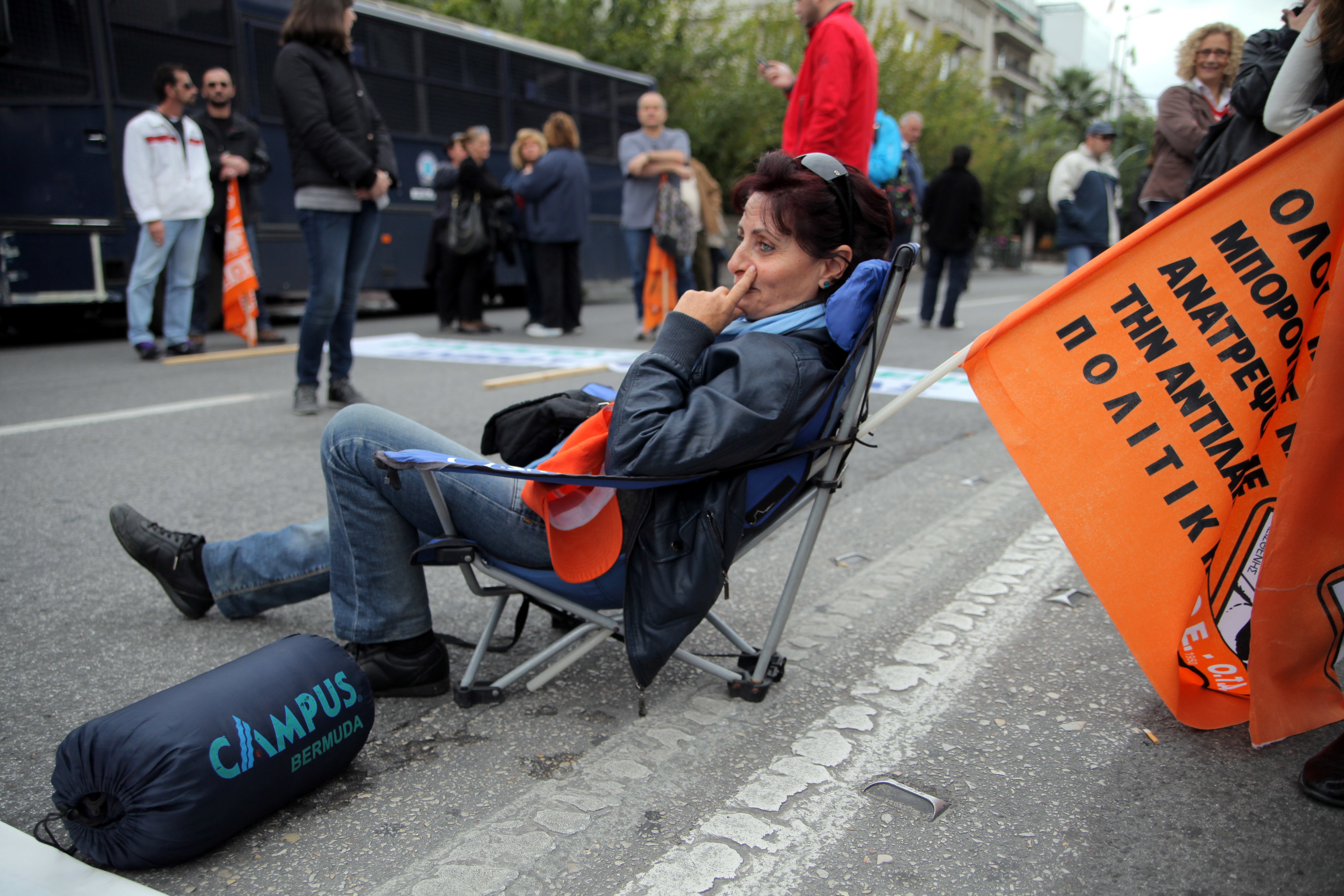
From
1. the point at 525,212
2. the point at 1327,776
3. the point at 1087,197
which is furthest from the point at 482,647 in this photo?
the point at 525,212

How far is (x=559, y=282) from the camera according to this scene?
10117 millimetres

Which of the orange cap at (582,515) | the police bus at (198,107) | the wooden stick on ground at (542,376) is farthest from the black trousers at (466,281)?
the orange cap at (582,515)

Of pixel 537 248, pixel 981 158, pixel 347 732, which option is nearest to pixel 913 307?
pixel 537 248

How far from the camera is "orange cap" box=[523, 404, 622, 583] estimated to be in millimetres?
2029

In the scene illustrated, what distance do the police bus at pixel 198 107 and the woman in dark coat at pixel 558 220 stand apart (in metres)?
2.55

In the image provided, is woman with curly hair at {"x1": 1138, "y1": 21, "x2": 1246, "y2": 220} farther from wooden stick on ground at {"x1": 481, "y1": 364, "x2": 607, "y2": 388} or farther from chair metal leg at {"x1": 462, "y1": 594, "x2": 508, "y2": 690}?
chair metal leg at {"x1": 462, "y1": 594, "x2": 508, "y2": 690}

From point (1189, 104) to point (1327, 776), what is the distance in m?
3.98

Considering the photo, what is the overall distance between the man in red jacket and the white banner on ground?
1.78 meters

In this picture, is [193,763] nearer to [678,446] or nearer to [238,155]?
[678,446]

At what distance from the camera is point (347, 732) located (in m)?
1.94

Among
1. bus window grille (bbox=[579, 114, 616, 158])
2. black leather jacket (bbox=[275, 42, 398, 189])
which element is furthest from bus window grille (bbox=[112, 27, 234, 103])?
bus window grille (bbox=[579, 114, 616, 158])

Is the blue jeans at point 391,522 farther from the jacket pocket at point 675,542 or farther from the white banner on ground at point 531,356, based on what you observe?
the white banner on ground at point 531,356

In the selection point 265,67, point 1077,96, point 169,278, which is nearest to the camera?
point 169,278

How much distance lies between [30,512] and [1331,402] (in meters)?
4.20
